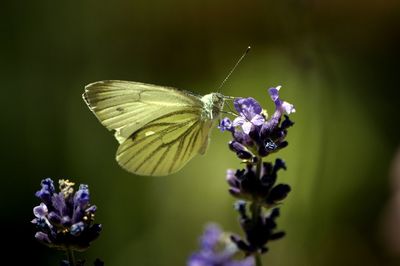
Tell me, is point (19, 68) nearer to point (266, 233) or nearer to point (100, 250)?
point (100, 250)

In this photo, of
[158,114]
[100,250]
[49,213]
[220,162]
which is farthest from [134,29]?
[49,213]

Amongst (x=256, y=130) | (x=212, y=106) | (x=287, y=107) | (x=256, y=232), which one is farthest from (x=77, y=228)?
(x=212, y=106)

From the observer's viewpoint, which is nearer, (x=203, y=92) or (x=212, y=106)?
(x=212, y=106)

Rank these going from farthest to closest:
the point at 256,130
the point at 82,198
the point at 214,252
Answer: the point at 256,130 → the point at 82,198 → the point at 214,252

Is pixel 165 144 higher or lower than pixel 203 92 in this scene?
lower

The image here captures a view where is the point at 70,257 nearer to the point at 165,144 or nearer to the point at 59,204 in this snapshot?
the point at 59,204

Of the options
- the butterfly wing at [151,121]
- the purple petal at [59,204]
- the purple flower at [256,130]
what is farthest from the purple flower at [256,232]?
the butterfly wing at [151,121]
